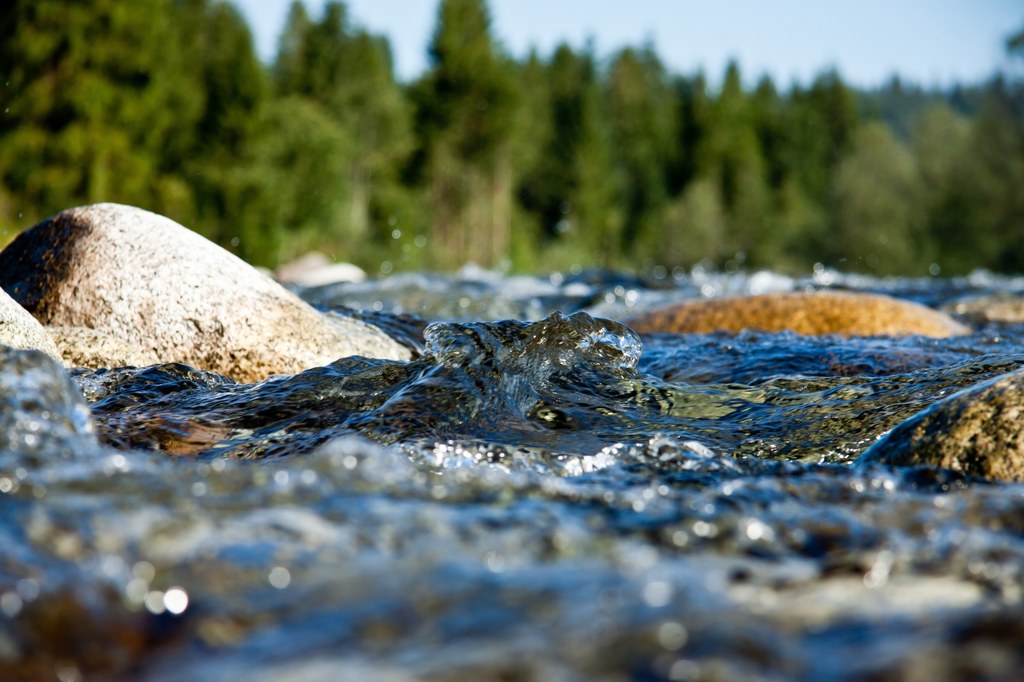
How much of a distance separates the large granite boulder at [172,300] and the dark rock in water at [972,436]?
292 centimetres

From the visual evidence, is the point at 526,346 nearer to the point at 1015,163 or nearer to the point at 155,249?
the point at 155,249

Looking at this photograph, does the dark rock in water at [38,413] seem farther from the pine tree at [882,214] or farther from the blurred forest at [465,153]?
the pine tree at [882,214]

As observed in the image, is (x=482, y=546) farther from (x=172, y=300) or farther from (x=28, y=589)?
(x=172, y=300)

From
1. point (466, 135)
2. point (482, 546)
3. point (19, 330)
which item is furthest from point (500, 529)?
point (466, 135)

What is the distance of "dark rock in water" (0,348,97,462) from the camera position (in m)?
2.34

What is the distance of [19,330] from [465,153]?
145ft

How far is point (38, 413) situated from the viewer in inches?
99.0

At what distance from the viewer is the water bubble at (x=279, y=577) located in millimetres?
1775

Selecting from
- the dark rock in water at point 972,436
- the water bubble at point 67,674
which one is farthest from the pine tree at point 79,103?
the water bubble at point 67,674

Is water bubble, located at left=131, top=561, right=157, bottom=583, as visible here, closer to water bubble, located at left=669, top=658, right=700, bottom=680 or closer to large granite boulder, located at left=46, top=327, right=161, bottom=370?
water bubble, located at left=669, top=658, right=700, bottom=680

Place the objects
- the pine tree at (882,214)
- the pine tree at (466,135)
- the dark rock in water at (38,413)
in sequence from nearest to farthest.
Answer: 1. the dark rock in water at (38,413)
2. the pine tree at (882,214)
3. the pine tree at (466,135)

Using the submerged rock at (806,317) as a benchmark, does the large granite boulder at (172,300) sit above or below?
above

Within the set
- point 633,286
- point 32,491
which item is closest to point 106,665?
point 32,491

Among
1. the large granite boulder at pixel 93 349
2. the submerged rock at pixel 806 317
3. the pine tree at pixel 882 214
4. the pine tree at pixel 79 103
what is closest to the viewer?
the large granite boulder at pixel 93 349
